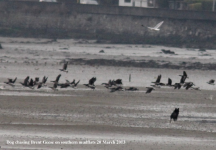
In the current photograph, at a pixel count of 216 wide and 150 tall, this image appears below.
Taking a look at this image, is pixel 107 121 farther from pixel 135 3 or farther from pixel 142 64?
pixel 135 3

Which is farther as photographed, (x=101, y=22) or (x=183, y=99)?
(x=101, y=22)

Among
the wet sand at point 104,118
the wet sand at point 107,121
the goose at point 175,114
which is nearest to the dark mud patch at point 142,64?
the wet sand at point 104,118

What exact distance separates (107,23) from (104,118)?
44586 mm

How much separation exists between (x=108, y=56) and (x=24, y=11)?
24.2 metres

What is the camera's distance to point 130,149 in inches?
534

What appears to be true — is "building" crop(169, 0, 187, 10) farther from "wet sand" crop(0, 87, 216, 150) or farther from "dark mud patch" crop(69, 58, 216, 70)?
"wet sand" crop(0, 87, 216, 150)

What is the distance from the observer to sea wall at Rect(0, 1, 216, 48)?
57.8 m

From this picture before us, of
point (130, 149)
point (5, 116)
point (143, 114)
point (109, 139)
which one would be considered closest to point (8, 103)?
point (5, 116)

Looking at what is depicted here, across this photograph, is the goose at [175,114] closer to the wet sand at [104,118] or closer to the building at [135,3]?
the wet sand at [104,118]

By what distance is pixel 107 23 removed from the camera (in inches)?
2422

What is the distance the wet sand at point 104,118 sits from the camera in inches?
559

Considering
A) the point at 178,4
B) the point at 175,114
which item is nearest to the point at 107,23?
the point at 178,4

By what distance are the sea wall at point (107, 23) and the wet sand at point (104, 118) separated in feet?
99.1

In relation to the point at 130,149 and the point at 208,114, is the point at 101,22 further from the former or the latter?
the point at 130,149
